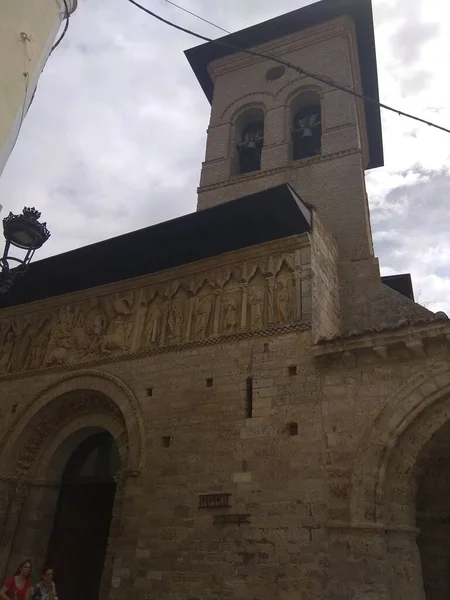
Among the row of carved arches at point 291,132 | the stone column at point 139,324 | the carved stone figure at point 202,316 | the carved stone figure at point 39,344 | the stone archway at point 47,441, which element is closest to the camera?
the carved stone figure at point 202,316

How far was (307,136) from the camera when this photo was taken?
42.6 ft

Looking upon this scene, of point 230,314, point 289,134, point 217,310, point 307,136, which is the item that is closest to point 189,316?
point 217,310

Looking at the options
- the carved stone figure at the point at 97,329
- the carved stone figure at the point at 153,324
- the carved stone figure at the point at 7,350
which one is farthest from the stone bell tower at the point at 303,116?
the carved stone figure at the point at 7,350

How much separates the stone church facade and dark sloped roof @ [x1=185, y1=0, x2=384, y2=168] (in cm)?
423

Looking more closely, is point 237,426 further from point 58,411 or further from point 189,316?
point 58,411

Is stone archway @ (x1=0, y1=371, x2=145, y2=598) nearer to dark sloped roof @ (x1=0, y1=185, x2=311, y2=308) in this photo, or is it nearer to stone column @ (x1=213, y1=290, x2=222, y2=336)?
stone column @ (x1=213, y1=290, x2=222, y2=336)

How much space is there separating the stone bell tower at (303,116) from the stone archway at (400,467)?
171 inches

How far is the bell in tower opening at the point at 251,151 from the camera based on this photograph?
13703 millimetres

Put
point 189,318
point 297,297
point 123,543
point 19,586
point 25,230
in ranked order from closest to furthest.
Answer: point 25,230 < point 19,586 < point 123,543 < point 297,297 < point 189,318

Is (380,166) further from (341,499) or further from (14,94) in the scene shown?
(14,94)

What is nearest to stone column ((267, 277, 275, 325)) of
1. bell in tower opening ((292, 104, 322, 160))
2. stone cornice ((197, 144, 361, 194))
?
stone cornice ((197, 144, 361, 194))

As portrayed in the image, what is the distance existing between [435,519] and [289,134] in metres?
9.66

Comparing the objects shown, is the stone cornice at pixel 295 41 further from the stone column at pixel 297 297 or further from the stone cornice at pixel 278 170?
the stone column at pixel 297 297

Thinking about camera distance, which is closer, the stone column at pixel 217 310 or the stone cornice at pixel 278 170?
the stone column at pixel 217 310
